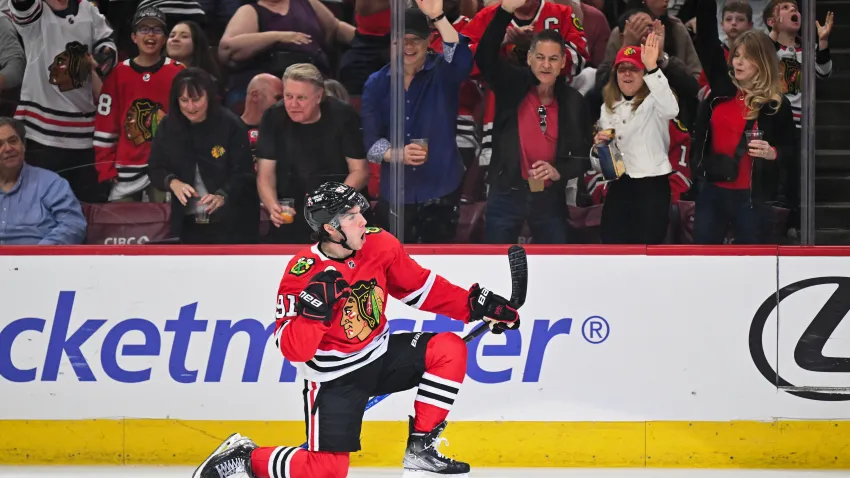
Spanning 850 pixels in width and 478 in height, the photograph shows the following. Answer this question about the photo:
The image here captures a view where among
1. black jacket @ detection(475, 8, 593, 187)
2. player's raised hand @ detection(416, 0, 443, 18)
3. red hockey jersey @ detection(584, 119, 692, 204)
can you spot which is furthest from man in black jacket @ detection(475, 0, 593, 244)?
player's raised hand @ detection(416, 0, 443, 18)

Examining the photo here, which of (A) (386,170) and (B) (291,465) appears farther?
(A) (386,170)

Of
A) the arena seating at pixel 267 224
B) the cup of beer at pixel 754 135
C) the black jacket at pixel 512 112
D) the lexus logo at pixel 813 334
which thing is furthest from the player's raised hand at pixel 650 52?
the lexus logo at pixel 813 334

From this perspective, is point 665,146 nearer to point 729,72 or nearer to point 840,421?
point 729,72

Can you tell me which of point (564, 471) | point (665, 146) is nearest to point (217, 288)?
point (564, 471)

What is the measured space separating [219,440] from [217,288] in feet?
2.07

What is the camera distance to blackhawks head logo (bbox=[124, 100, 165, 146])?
4.85 m

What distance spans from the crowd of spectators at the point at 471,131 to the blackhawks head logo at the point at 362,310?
91 cm

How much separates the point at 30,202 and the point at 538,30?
7.43 feet

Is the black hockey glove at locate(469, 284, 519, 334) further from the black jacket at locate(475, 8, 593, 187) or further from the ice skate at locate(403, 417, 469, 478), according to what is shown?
the black jacket at locate(475, 8, 593, 187)

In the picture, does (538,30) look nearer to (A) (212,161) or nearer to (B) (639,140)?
(B) (639,140)

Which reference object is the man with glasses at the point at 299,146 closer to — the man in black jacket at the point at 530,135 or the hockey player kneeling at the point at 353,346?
the man in black jacket at the point at 530,135

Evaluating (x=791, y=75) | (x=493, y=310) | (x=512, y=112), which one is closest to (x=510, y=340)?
(x=493, y=310)

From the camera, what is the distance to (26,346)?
15.6ft

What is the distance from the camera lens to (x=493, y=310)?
12.9ft
